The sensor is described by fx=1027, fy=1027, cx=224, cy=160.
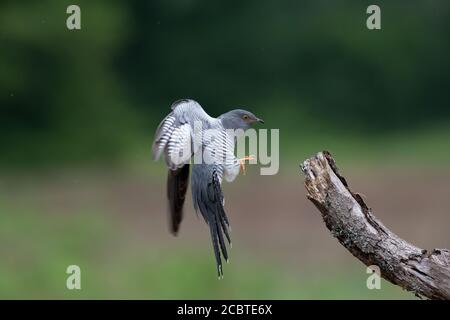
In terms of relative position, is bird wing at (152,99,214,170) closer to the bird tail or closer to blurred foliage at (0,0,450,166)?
the bird tail

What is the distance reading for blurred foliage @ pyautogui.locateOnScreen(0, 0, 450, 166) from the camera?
10.8 metres

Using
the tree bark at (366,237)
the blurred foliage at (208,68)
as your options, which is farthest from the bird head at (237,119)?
the blurred foliage at (208,68)

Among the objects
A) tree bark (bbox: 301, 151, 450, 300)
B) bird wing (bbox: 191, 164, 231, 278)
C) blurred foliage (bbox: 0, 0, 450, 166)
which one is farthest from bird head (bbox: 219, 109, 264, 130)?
blurred foliage (bbox: 0, 0, 450, 166)

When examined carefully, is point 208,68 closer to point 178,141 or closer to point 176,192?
point 176,192

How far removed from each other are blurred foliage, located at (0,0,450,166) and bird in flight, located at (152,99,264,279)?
22.8ft

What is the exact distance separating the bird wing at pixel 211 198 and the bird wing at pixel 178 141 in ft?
0.31

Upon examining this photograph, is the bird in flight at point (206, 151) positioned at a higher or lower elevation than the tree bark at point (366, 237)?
higher

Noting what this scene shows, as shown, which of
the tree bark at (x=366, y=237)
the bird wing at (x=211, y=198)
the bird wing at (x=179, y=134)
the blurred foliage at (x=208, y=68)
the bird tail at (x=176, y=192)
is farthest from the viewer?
the blurred foliage at (x=208, y=68)

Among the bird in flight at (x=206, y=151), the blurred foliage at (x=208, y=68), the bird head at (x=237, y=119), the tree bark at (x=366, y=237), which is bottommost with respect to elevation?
the tree bark at (x=366, y=237)

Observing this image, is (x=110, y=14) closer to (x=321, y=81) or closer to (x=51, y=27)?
(x=51, y=27)

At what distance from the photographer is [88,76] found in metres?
11.0

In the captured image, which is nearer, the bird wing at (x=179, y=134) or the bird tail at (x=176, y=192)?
the bird wing at (x=179, y=134)

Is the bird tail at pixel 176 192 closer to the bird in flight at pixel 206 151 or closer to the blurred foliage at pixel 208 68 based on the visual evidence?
the bird in flight at pixel 206 151

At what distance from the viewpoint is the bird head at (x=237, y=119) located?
375 cm
